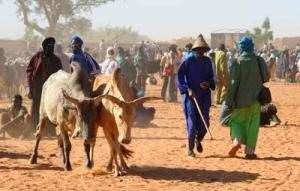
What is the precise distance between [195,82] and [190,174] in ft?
6.50

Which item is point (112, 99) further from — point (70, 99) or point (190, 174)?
point (190, 174)

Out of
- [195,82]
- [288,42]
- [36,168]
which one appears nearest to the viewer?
[36,168]

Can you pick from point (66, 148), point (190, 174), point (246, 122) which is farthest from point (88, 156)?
point (246, 122)

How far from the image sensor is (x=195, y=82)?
11031 mm

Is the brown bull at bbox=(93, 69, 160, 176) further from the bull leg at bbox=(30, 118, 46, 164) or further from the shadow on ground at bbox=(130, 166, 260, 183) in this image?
the bull leg at bbox=(30, 118, 46, 164)

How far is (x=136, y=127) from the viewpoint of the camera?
16.1 m

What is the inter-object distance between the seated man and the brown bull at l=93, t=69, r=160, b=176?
4610 millimetres

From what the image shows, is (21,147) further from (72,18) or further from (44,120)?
(72,18)

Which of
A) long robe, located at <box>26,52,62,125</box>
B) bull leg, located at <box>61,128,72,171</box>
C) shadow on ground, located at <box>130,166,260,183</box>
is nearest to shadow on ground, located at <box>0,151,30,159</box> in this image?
long robe, located at <box>26,52,62,125</box>

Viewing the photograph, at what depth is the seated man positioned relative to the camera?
1410cm

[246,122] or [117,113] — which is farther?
[246,122]

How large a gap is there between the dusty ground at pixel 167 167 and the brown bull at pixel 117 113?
13.7 inches

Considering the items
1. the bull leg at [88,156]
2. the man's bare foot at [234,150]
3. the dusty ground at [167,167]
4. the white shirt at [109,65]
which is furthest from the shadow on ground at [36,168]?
the white shirt at [109,65]

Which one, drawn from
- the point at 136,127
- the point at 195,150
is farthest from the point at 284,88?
the point at 195,150
